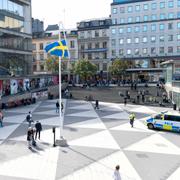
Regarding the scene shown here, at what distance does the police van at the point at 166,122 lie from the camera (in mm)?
23047

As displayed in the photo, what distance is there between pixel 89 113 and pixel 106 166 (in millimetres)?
17022

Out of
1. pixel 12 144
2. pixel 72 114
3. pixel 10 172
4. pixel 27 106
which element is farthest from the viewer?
pixel 27 106

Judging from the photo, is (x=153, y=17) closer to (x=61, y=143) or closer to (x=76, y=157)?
(x=61, y=143)

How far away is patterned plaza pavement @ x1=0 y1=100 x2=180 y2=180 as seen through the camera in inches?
561

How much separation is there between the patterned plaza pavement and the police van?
2.18 ft

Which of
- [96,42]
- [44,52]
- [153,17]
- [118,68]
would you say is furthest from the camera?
[44,52]

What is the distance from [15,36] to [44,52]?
1051 inches

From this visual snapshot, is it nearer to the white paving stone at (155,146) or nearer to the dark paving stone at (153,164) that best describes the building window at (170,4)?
the white paving stone at (155,146)

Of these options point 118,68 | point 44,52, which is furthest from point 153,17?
point 44,52

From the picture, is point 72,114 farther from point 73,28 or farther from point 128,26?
point 73,28

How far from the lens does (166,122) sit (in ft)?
77.1

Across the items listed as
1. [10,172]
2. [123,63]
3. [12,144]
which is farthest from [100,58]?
[10,172]

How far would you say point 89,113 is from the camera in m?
32.2

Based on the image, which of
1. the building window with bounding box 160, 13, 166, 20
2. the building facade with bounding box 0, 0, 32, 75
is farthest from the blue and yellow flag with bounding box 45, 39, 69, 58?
the building window with bounding box 160, 13, 166, 20
